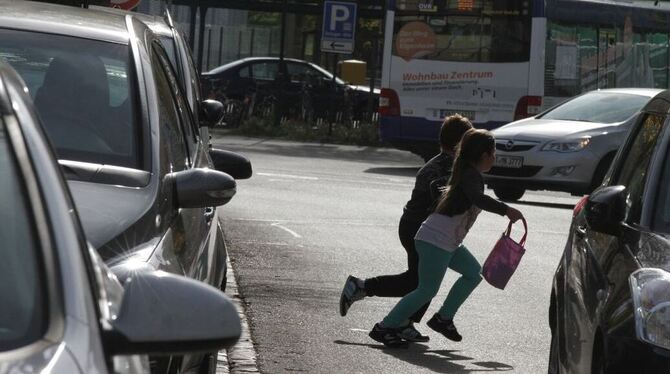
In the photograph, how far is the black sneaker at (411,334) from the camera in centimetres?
988

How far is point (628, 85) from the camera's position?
33062 millimetres

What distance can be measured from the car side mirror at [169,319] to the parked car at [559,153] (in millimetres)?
17707

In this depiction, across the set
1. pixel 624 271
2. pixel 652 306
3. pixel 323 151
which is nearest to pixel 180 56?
pixel 624 271

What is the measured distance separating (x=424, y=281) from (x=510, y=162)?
11.3 metres

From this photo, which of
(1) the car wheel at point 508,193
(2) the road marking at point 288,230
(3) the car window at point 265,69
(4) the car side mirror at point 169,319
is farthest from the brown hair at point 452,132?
(3) the car window at point 265,69

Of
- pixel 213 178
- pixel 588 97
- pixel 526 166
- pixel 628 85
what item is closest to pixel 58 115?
pixel 213 178

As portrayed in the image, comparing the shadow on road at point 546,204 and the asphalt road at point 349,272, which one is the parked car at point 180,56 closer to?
the asphalt road at point 349,272

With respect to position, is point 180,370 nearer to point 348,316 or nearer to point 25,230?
point 25,230

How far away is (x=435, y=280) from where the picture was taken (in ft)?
31.9

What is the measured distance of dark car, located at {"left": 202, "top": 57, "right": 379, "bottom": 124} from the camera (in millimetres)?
35656

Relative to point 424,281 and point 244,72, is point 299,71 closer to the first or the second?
point 244,72

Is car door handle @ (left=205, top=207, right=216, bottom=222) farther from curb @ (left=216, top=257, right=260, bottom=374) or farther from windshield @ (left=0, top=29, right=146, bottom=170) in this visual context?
curb @ (left=216, top=257, right=260, bottom=374)

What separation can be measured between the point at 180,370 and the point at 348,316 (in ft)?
19.4

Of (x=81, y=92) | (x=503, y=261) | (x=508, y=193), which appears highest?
(x=81, y=92)
